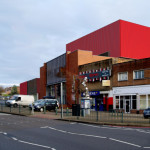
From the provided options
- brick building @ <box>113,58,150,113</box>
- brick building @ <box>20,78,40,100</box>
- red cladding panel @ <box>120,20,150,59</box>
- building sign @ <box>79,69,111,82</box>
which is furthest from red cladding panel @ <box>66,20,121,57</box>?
Answer: brick building @ <box>113,58,150,113</box>

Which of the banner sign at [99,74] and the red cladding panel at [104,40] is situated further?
the red cladding panel at [104,40]

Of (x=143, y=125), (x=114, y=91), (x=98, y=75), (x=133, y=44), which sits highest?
(x=133, y=44)

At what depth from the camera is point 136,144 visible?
9586 millimetres

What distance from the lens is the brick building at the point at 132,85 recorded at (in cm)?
3153

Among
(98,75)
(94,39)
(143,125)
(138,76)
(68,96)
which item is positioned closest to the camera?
(143,125)

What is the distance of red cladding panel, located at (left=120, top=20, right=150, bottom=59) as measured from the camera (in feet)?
180

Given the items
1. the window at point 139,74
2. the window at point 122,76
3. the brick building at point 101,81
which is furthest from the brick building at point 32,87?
the window at point 139,74

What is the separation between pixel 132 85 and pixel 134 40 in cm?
2599

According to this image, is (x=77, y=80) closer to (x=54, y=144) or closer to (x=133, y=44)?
(x=133, y=44)

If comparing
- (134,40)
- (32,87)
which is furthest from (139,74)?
(32,87)

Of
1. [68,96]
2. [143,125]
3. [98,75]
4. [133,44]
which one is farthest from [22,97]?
[143,125]

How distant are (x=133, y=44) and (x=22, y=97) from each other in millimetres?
27921

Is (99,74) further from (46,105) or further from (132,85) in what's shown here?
(46,105)

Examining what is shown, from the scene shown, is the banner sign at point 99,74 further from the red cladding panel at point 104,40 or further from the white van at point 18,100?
the red cladding panel at point 104,40
